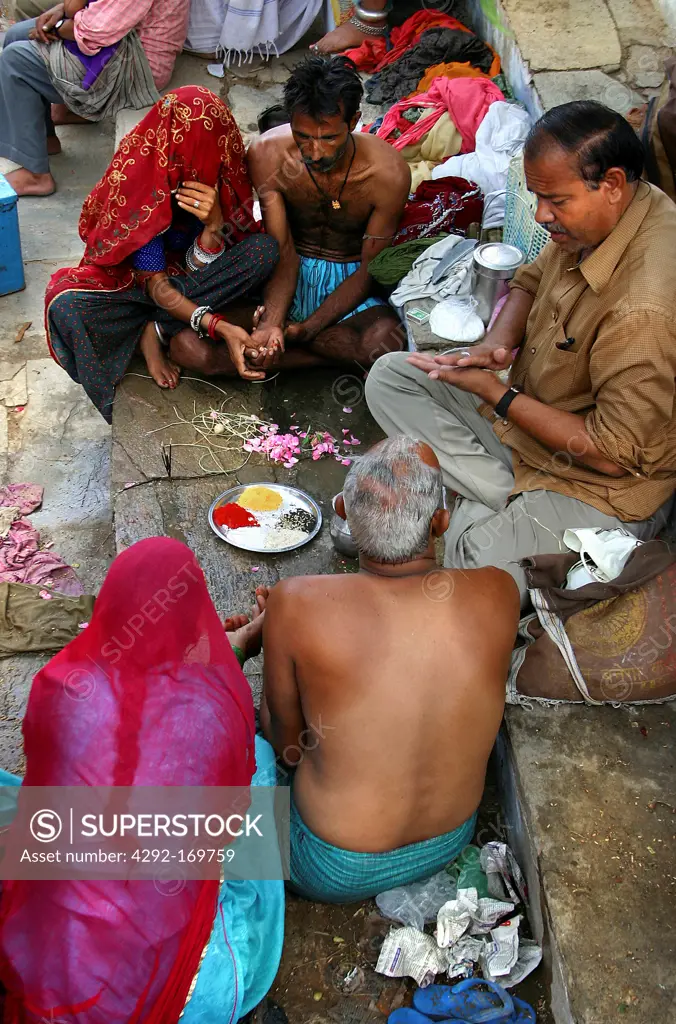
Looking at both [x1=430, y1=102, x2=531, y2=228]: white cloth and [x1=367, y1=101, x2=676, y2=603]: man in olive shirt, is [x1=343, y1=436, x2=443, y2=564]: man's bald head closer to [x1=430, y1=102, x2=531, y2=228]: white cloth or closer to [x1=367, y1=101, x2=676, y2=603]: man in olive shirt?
[x1=367, y1=101, x2=676, y2=603]: man in olive shirt

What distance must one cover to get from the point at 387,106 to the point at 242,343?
10.1ft

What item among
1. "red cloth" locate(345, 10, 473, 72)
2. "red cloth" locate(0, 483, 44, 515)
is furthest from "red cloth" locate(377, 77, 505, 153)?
"red cloth" locate(0, 483, 44, 515)

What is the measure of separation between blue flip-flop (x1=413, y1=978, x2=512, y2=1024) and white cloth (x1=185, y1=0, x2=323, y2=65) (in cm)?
669

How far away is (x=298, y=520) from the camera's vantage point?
3.85 m

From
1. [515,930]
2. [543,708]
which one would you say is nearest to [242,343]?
[543,708]

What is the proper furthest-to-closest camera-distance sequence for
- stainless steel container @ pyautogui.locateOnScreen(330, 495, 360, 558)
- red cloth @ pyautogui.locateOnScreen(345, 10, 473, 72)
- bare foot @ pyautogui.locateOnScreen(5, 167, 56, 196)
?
bare foot @ pyautogui.locateOnScreen(5, 167, 56, 196) < red cloth @ pyautogui.locateOnScreen(345, 10, 473, 72) < stainless steel container @ pyautogui.locateOnScreen(330, 495, 360, 558)

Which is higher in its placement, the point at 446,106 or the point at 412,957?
the point at 446,106

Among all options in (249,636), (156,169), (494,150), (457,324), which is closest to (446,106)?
(494,150)

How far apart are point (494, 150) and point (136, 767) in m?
4.24

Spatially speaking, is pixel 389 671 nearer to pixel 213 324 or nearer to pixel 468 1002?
pixel 468 1002

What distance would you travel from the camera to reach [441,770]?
2346 mm

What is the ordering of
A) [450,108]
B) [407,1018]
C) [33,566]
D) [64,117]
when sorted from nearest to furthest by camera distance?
[407,1018] → [33,566] → [450,108] → [64,117]

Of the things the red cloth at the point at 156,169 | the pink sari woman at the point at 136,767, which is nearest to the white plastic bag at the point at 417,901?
the pink sari woman at the point at 136,767

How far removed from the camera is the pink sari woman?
1899mm
